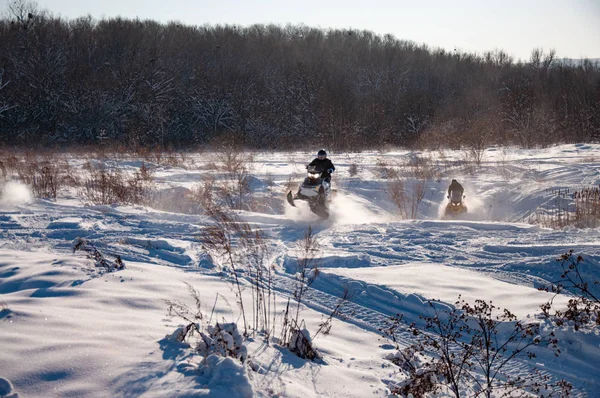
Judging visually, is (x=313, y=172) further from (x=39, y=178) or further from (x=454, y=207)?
(x=39, y=178)

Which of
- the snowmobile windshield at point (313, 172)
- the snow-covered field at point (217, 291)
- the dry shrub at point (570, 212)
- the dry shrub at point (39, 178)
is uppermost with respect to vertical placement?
the snowmobile windshield at point (313, 172)

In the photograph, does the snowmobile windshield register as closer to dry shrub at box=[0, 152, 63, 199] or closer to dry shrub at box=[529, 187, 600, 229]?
dry shrub at box=[529, 187, 600, 229]

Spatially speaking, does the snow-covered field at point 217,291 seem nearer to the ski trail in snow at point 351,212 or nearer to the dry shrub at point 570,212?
the ski trail in snow at point 351,212

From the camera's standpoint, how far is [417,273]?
5789 millimetres

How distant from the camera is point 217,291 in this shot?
4898mm

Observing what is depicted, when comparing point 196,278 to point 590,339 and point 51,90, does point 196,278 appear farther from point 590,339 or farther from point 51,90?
point 51,90

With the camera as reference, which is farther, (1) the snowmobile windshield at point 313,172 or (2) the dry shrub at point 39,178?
(1) the snowmobile windshield at point 313,172

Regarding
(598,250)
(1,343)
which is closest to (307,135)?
(598,250)

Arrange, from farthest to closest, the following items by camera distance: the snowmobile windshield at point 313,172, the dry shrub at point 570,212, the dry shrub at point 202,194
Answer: the dry shrub at point 202,194, the snowmobile windshield at point 313,172, the dry shrub at point 570,212

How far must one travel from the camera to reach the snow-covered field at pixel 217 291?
2656 mm

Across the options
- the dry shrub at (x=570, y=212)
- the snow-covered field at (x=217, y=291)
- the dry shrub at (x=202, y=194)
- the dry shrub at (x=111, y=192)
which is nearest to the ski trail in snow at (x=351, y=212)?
the snow-covered field at (x=217, y=291)

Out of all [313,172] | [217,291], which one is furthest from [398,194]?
[217,291]

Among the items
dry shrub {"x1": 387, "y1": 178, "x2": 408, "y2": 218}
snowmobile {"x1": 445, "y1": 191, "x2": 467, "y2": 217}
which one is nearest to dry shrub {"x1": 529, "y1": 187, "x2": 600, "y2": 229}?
snowmobile {"x1": 445, "y1": 191, "x2": 467, "y2": 217}

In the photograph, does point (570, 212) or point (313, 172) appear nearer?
point (313, 172)
